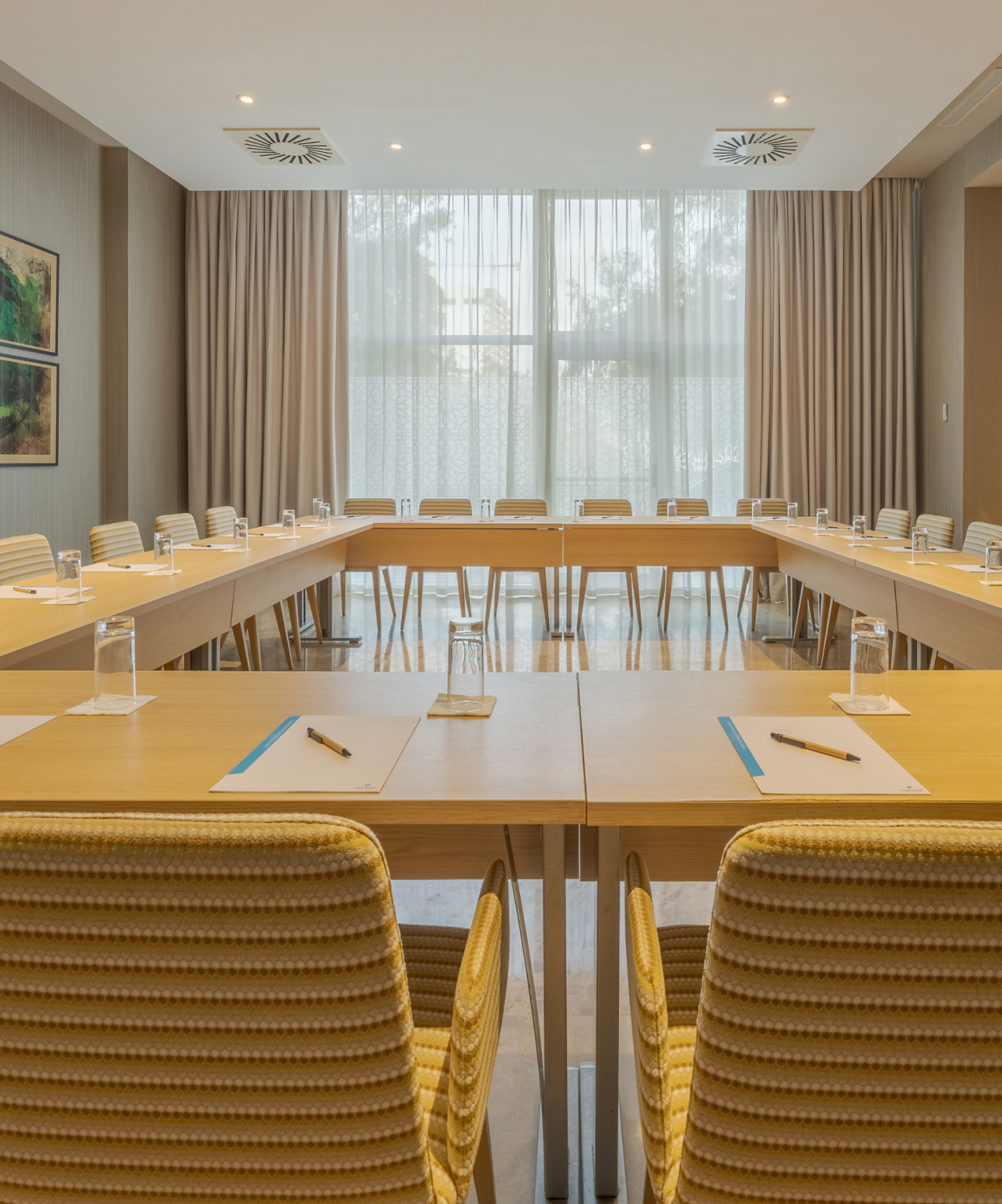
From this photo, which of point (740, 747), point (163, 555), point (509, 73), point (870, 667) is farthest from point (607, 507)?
point (740, 747)

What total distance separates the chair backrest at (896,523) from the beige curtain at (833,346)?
7.19 ft

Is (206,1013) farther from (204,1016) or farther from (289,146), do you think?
(289,146)

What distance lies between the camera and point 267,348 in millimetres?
8352

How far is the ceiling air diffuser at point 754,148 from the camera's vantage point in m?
6.07

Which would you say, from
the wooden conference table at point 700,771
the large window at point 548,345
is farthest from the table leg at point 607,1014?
the large window at point 548,345

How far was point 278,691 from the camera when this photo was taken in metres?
1.83

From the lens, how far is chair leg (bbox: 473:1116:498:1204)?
1.22m

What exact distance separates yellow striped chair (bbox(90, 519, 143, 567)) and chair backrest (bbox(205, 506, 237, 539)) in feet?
2.48

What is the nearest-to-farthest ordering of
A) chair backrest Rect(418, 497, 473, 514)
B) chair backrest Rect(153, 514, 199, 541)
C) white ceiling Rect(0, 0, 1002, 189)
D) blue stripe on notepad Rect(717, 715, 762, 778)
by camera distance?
blue stripe on notepad Rect(717, 715, 762, 778) < white ceiling Rect(0, 0, 1002, 189) < chair backrest Rect(153, 514, 199, 541) < chair backrest Rect(418, 497, 473, 514)

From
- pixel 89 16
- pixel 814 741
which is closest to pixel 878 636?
pixel 814 741

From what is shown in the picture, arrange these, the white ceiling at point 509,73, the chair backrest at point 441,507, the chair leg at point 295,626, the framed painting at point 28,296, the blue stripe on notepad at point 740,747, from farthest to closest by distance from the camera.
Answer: the chair backrest at point 441,507 < the framed painting at point 28,296 < the chair leg at point 295,626 < the white ceiling at point 509,73 < the blue stripe on notepad at point 740,747

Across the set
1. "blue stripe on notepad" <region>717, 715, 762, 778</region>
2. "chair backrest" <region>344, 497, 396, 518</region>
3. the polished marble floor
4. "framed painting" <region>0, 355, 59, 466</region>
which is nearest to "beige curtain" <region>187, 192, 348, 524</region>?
"chair backrest" <region>344, 497, 396, 518</region>

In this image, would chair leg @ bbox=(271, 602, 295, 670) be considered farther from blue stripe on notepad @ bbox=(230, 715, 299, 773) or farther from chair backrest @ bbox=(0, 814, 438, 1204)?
chair backrest @ bbox=(0, 814, 438, 1204)

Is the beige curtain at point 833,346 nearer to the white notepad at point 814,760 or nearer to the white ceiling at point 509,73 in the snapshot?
the white ceiling at point 509,73
